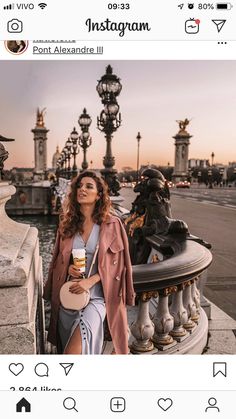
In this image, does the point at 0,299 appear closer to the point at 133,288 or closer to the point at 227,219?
the point at 133,288

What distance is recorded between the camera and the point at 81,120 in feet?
51.9

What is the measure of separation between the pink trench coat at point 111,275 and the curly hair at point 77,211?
0.06 metres
